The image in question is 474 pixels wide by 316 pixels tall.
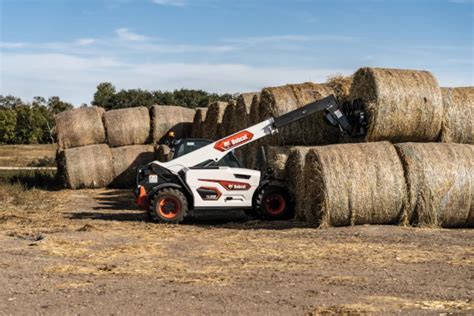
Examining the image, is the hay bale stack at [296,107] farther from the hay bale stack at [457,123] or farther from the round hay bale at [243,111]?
the hay bale stack at [457,123]

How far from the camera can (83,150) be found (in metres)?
23.2

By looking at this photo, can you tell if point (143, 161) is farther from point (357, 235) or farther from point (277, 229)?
point (357, 235)

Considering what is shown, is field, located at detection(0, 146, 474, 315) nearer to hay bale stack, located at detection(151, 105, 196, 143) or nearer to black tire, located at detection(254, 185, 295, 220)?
black tire, located at detection(254, 185, 295, 220)

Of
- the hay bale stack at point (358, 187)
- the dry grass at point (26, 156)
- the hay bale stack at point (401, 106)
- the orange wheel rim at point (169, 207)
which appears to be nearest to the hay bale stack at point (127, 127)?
the orange wheel rim at point (169, 207)

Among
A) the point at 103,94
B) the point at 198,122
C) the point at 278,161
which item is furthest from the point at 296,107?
the point at 103,94

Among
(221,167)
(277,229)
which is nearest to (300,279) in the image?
(277,229)

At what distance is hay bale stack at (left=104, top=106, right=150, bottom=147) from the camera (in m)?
24.3

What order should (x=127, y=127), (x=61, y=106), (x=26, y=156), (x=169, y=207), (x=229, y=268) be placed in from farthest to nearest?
(x=61, y=106) < (x=26, y=156) < (x=127, y=127) < (x=169, y=207) < (x=229, y=268)

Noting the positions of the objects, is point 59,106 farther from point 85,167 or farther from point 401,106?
point 401,106

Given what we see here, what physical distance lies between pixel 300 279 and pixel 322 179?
164 inches

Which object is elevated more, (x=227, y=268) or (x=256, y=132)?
(x=256, y=132)

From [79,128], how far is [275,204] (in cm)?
1083

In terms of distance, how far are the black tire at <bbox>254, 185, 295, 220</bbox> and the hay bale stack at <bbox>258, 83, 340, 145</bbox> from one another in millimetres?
1713

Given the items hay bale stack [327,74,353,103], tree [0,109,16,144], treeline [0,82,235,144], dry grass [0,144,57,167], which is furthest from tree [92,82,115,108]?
hay bale stack [327,74,353,103]
